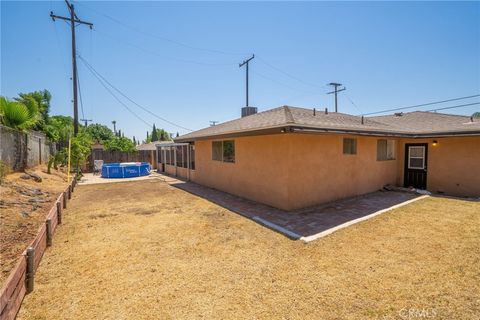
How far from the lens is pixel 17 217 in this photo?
5145mm

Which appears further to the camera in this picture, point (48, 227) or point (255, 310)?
point (48, 227)

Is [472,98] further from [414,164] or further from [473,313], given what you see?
[473,313]

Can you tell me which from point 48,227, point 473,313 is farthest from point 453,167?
point 48,227

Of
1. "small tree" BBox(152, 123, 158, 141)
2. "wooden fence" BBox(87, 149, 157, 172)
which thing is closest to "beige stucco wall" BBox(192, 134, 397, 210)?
"wooden fence" BBox(87, 149, 157, 172)

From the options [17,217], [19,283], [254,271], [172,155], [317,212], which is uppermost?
[172,155]

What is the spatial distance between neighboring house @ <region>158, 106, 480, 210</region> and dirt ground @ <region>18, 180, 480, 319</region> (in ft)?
6.93

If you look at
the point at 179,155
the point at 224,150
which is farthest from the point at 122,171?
the point at 224,150

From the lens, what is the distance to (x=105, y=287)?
11.2 feet

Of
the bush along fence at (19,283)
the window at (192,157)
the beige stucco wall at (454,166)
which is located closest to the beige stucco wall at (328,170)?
the beige stucco wall at (454,166)

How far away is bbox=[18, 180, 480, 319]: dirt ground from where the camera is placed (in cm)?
292

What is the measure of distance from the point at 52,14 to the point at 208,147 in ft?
47.4

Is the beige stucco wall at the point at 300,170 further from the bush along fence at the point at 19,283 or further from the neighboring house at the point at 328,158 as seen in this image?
the bush along fence at the point at 19,283

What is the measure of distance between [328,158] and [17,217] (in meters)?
8.97

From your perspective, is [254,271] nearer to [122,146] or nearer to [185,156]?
[185,156]
